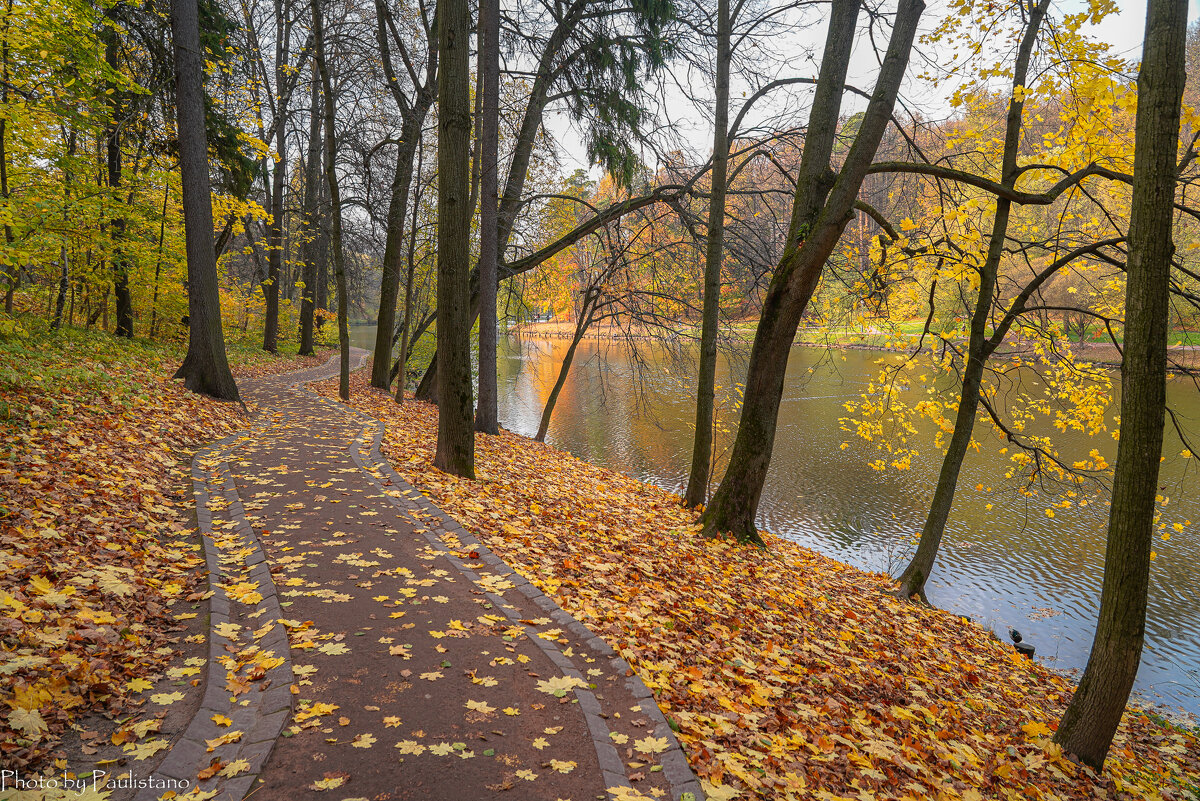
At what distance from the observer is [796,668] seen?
161 inches

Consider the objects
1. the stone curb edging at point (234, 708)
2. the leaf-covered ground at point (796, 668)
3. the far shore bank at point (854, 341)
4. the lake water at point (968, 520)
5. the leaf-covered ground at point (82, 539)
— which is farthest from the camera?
the far shore bank at point (854, 341)

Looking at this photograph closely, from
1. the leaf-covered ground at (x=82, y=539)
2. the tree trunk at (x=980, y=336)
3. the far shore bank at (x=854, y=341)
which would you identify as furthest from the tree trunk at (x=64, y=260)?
the tree trunk at (x=980, y=336)

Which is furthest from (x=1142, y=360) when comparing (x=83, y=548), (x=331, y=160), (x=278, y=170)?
(x=278, y=170)

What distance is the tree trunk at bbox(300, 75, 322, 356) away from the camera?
15562mm

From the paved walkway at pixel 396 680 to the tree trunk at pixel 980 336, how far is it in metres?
5.55

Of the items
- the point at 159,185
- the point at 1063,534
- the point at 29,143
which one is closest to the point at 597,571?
the point at 29,143

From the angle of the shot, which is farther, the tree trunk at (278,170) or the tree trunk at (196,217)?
the tree trunk at (278,170)

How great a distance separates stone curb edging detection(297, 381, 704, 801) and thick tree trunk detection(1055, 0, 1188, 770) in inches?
115

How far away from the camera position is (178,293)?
1470 cm

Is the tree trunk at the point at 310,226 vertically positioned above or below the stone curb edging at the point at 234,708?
above

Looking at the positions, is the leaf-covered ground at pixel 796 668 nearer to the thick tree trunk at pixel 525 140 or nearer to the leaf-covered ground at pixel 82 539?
the leaf-covered ground at pixel 82 539

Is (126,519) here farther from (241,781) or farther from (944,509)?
(944,509)

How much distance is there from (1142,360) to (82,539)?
673 cm

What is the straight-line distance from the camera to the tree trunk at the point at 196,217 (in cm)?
820
